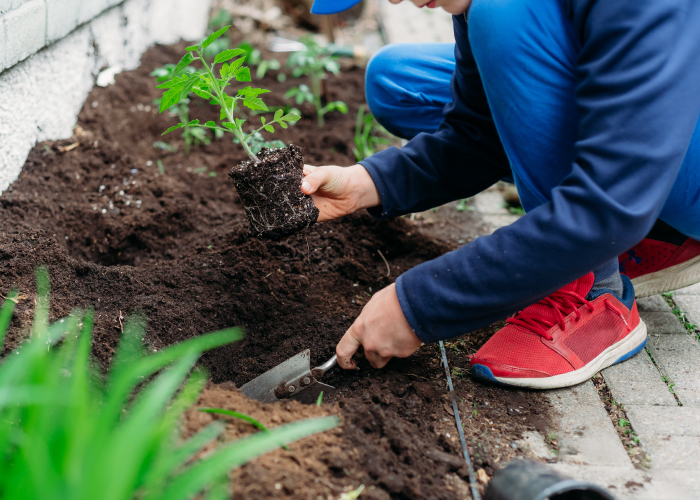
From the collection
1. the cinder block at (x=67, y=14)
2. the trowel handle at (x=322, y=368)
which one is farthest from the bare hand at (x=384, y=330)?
the cinder block at (x=67, y=14)

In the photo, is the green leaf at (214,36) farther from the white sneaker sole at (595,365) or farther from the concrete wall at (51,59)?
the white sneaker sole at (595,365)

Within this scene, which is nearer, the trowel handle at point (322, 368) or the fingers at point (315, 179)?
the trowel handle at point (322, 368)

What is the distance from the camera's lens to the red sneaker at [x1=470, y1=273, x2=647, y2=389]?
1613 millimetres

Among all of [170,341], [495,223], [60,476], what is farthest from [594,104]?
[495,223]

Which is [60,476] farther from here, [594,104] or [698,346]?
[698,346]

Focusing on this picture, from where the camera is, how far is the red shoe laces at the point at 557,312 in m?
1.69

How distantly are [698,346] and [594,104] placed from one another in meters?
1.08

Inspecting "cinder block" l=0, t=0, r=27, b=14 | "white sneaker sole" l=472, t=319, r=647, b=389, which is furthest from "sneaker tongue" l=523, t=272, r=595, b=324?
"cinder block" l=0, t=0, r=27, b=14

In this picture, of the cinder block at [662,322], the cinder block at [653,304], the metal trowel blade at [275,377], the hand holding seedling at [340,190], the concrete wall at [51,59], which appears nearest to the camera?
the metal trowel blade at [275,377]

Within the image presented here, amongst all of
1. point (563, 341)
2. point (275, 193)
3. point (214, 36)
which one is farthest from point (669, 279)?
point (214, 36)

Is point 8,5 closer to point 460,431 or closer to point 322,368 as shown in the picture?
point 322,368

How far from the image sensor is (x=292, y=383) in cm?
158

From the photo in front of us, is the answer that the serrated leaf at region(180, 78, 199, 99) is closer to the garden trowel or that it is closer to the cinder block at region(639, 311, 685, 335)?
the garden trowel

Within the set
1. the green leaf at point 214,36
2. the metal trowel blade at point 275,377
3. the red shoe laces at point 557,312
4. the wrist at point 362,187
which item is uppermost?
the green leaf at point 214,36
